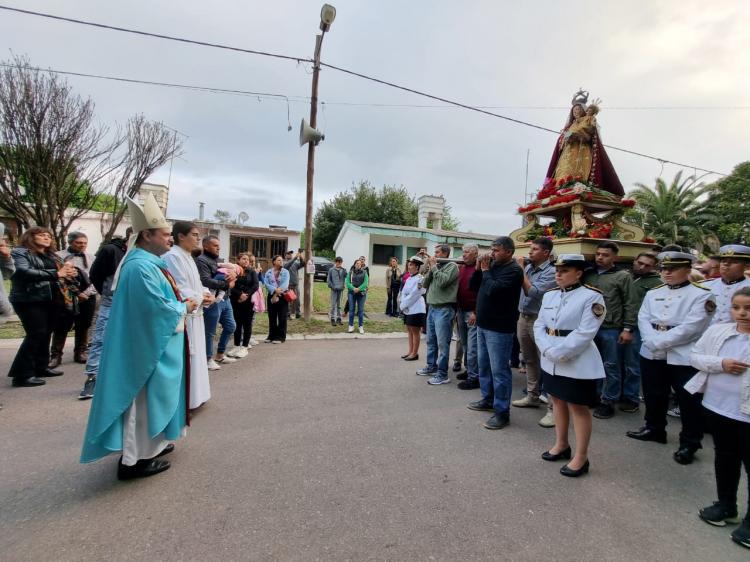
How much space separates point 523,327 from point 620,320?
1095 mm

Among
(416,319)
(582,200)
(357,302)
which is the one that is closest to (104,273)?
(416,319)

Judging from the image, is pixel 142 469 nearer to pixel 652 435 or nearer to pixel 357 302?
pixel 652 435

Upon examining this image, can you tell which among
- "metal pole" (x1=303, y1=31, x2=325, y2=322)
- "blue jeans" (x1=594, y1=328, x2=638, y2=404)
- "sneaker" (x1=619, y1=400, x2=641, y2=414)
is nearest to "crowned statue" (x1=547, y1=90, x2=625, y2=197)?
"blue jeans" (x1=594, y1=328, x2=638, y2=404)

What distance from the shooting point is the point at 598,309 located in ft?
9.42

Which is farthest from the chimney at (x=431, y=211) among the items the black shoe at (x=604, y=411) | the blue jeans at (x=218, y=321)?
the black shoe at (x=604, y=411)

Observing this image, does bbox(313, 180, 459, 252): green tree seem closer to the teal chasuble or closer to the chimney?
the chimney

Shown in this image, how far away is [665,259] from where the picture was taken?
344 cm

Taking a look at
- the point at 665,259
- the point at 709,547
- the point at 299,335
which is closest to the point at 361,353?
the point at 299,335

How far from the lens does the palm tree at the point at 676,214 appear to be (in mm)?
26641

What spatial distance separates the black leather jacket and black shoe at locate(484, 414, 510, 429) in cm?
546

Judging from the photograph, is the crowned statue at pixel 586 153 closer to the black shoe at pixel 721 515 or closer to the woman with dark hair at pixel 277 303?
the black shoe at pixel 721 515

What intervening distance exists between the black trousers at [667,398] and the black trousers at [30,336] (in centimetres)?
687

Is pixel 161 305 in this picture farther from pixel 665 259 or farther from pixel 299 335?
pixel 299 335

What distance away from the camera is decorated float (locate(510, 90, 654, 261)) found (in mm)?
5227
